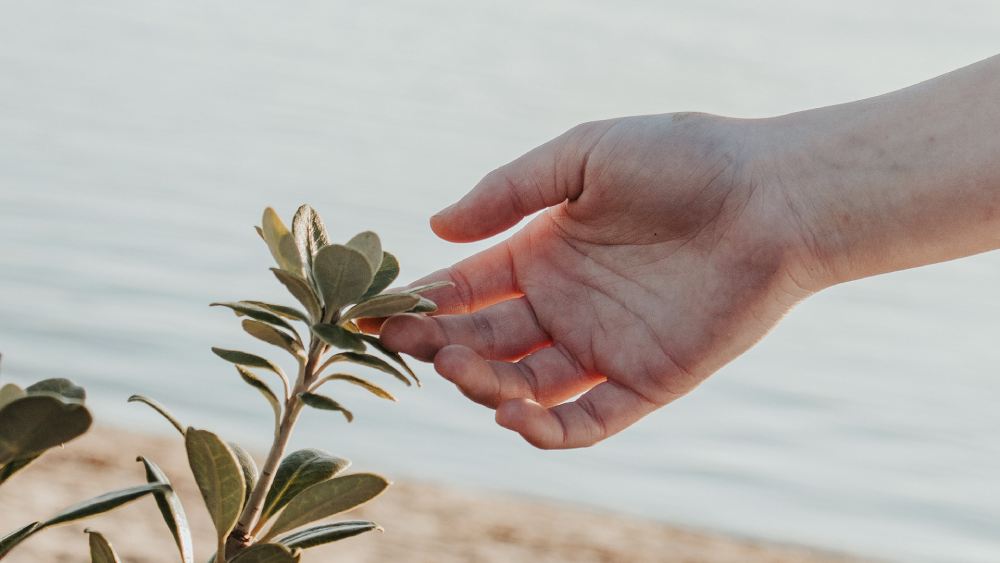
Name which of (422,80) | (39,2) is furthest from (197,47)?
(39,2)

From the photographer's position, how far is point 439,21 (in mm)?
21719

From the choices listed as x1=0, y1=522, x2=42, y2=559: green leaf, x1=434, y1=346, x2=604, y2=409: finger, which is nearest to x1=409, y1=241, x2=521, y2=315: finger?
x1=434, y1=346, x2=604, y2=409: finger

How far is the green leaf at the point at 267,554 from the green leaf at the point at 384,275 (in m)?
0.25

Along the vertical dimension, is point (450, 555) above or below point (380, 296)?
below

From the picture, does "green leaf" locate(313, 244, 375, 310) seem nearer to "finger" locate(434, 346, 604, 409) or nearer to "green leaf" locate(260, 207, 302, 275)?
"green leaf" locate(260, 207, 302, 275)

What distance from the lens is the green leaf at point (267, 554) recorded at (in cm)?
87

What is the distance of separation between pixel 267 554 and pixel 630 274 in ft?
3.67

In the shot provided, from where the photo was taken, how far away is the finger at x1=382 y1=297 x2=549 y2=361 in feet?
4.68

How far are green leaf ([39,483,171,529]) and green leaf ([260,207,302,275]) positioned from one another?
237 millimetres

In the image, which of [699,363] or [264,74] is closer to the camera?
[699,363]

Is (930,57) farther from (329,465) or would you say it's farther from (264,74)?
(329,465)

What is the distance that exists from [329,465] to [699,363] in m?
0.98

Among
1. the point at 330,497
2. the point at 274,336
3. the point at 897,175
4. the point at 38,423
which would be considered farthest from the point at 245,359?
the point at 897,175

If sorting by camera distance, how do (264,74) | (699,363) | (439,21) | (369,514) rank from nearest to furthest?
(699,363) → (369,514) → (264,74) → (439,21)
